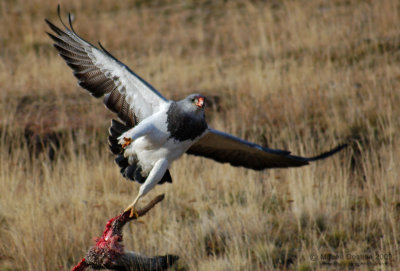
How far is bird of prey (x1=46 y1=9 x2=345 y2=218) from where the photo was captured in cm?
460

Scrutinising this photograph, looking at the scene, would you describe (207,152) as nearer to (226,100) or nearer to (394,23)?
(226,100)

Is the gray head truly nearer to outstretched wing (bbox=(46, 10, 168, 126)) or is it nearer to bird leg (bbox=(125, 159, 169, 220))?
outstretched wing (bbox=(46, 10, 168, 126))

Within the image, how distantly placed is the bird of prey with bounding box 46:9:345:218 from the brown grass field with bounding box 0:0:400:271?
32.8 inches

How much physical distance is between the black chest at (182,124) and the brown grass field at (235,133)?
119cm

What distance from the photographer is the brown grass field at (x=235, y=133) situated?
17.5ft

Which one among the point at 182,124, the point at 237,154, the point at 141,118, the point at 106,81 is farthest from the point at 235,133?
the point at 182,124

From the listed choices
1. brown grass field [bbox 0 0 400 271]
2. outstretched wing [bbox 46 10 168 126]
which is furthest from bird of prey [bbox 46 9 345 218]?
brown grass field [bbox 0 0 400 271]

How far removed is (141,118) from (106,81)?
1.48 feet

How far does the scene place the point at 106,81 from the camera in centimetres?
500

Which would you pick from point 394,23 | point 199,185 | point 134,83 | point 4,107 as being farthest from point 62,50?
point 394,23

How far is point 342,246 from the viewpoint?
544 centimetres

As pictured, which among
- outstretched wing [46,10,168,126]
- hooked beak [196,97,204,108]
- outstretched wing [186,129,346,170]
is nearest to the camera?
hooked beak [196,97,204,108]

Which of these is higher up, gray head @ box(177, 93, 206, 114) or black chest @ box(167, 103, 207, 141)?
gray head @ box(177, 93, 206, 114)

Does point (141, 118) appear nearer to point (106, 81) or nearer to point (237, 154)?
point (106, 81)
